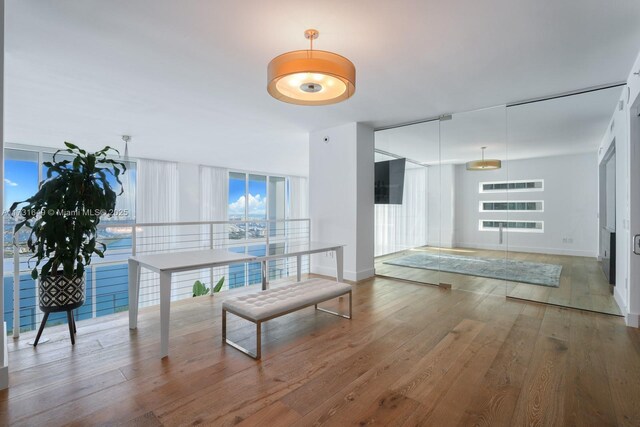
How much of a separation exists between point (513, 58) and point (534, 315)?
97.1 inches

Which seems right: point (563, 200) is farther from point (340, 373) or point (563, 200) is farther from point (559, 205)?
point (340, 373)

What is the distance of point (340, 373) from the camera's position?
6.79 feet

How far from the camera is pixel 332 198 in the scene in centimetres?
502

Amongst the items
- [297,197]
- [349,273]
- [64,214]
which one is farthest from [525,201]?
[297,197]

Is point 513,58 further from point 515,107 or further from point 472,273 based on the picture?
point 472,273

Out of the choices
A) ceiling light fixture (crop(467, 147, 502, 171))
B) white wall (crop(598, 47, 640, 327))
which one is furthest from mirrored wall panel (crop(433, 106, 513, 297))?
white wall (crop(598, 47, 640, 327))

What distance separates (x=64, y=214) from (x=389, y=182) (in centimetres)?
407

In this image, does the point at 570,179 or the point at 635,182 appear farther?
the point at 570,179

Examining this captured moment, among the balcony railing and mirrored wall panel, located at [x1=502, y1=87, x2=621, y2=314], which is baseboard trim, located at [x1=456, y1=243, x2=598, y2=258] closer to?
mirrored wall panel, located at [x1=502, y1=87, x2=621, y2=314]

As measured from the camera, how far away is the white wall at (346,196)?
15.5ft

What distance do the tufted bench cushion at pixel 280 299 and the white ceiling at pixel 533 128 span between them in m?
2.78

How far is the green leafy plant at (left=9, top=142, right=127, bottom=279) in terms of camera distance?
2.44 m

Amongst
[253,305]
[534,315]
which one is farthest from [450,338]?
[253,305]

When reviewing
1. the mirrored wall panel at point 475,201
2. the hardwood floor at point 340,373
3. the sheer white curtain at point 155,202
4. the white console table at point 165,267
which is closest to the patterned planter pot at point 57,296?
the hardwood floor at point 340,373
